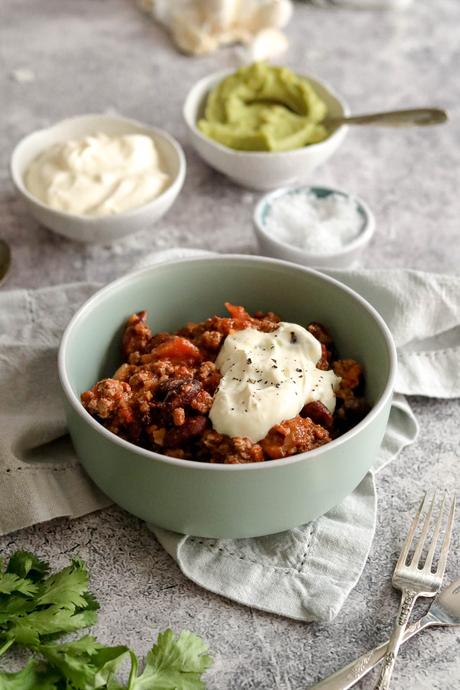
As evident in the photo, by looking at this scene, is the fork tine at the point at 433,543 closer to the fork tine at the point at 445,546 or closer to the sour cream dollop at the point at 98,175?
the fork tine at the point at 445,546

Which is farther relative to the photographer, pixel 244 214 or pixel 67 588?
pixel 244 214

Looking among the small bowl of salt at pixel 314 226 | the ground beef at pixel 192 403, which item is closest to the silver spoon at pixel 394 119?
the small bowl of salt at pixel 314 226

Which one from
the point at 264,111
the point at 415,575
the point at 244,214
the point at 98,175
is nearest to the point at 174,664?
the point at 415,575

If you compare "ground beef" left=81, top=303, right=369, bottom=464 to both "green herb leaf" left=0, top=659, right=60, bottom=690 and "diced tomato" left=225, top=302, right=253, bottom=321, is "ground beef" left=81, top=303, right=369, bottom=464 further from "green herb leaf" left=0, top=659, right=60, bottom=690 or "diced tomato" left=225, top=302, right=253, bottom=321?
"green herb leaf" left=0, top=659, right=60, bottom=690

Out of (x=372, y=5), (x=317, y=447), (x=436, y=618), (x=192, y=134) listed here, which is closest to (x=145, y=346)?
(x=317, y=447)

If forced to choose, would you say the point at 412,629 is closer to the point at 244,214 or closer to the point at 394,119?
the point at 244,214

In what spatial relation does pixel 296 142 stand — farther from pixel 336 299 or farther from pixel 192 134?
pixel 336 299
